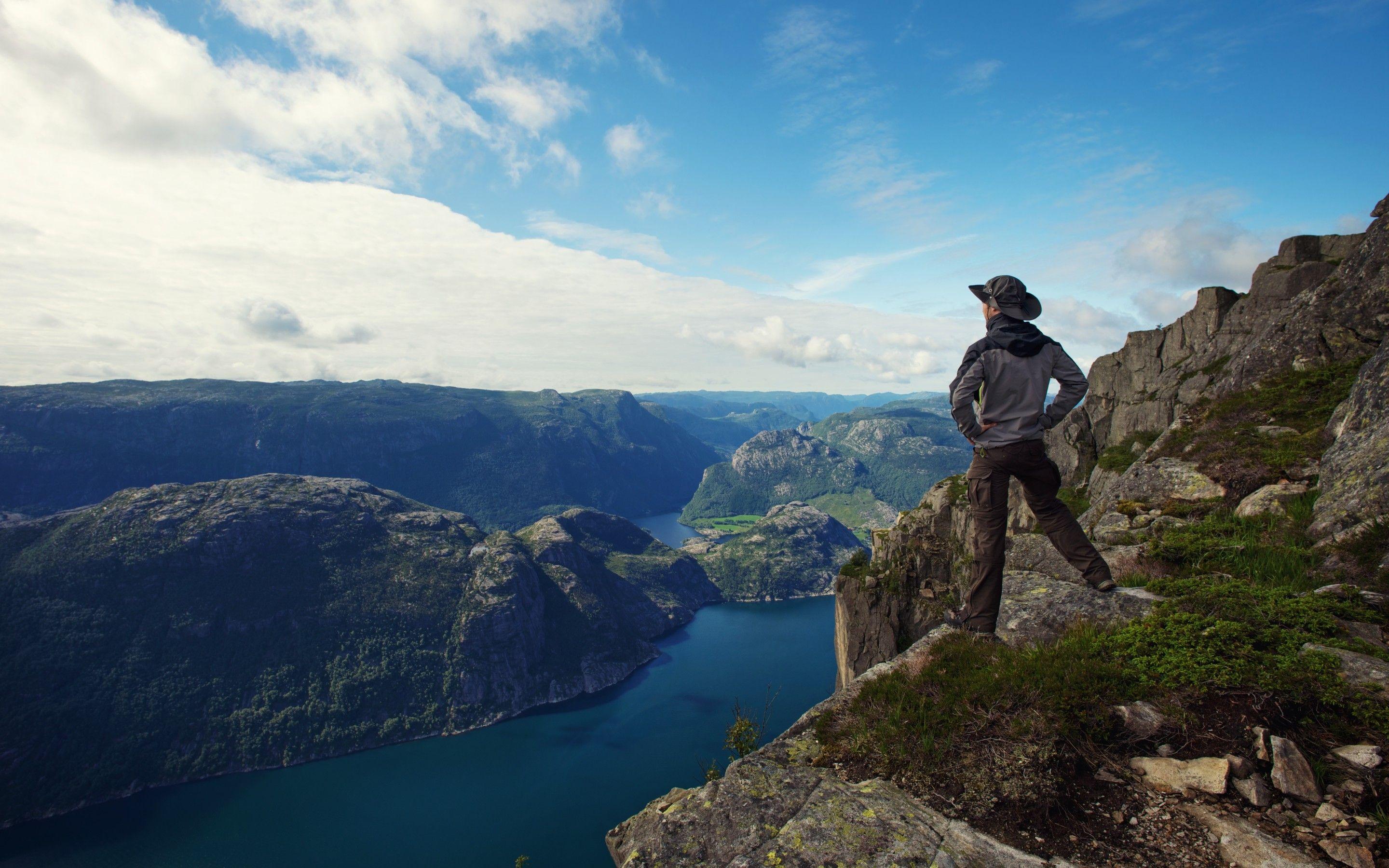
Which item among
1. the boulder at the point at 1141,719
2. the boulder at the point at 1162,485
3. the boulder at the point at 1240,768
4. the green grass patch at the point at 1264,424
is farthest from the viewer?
the boulder at the point at 1162,485

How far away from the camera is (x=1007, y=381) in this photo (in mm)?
9219

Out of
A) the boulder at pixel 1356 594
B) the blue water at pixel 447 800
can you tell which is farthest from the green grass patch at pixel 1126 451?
the blue water at pixel 447 800

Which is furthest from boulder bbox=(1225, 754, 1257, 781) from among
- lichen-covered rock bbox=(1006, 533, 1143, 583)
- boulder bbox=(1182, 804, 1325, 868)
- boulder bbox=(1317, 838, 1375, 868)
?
lichen-covered rock bbox=(1006, 533, 1143, 583)

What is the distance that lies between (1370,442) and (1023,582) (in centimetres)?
850

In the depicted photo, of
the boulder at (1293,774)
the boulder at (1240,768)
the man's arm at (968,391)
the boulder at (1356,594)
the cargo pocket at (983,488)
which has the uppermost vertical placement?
the man's arm at (968,391)

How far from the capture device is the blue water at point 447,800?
115 metres

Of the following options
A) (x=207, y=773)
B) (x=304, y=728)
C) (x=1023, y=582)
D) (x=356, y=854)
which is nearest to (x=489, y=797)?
(x=356, y=854)

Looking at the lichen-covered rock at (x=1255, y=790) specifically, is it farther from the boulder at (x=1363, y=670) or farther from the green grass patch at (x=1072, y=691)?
the boulder at (x=1363, y=670)

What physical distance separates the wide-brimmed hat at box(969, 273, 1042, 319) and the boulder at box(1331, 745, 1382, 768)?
626cm

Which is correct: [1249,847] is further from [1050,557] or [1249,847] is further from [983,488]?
[1050,557]

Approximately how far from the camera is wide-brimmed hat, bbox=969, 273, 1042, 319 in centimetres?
934

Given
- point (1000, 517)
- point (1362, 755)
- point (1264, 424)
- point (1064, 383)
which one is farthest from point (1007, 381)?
point (1264, 424)

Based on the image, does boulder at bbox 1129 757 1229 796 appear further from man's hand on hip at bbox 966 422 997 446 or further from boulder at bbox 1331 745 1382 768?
man's hand on hip at bbox 966 422 997 446

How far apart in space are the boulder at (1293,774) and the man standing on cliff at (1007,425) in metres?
3.92
